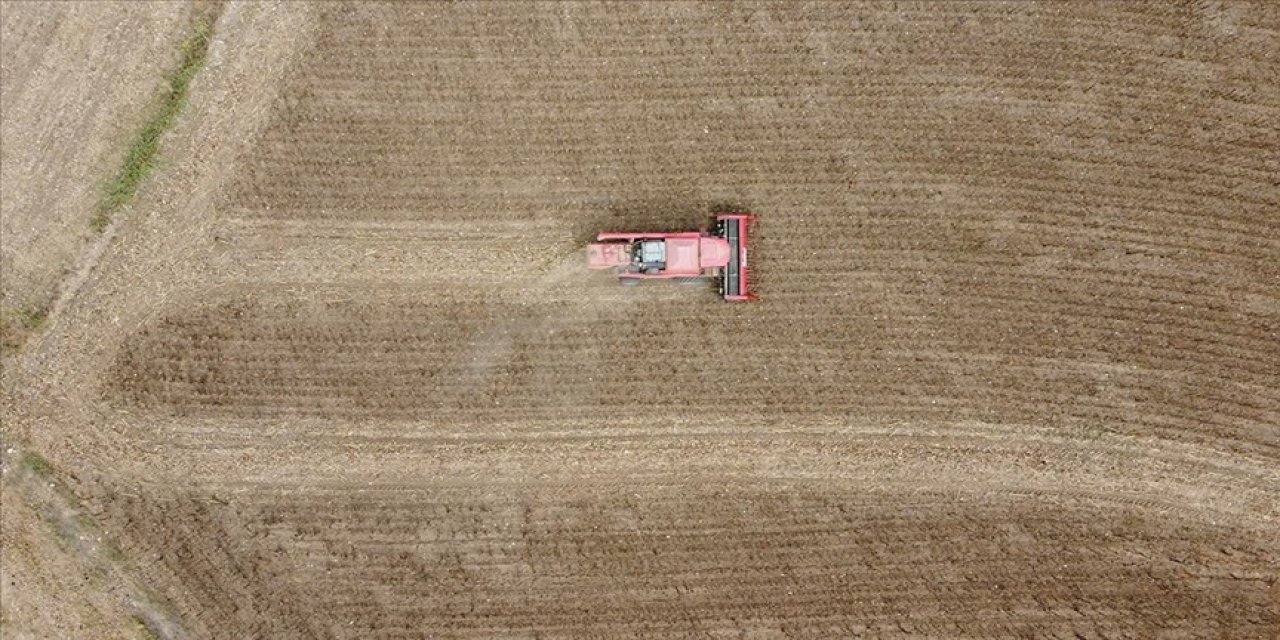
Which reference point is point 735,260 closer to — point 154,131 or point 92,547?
point 154,131

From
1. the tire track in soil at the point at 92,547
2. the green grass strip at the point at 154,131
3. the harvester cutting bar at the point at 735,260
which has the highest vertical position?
the green grass strip at the point at 154,131

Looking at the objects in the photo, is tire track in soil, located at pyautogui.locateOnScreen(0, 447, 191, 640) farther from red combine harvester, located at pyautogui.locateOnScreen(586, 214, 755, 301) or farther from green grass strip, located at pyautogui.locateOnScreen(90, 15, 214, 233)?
red combine harvester, located at pyautogui.locateOnScreen(586, 214, 755, 301)

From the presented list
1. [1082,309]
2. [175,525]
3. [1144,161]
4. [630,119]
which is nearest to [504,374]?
[630,119]

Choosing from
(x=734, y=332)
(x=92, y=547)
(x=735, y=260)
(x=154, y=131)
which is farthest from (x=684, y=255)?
(x=92, y=547)

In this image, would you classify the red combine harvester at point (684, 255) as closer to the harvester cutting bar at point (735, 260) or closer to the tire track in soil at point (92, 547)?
the harvester cutting bar at point (735, 260)

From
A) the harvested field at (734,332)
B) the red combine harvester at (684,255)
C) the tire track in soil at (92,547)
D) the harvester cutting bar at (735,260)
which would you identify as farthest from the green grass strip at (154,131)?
the harvester cutting bar at (735,260)

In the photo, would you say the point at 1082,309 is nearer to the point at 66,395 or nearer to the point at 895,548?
the point at 895,548
